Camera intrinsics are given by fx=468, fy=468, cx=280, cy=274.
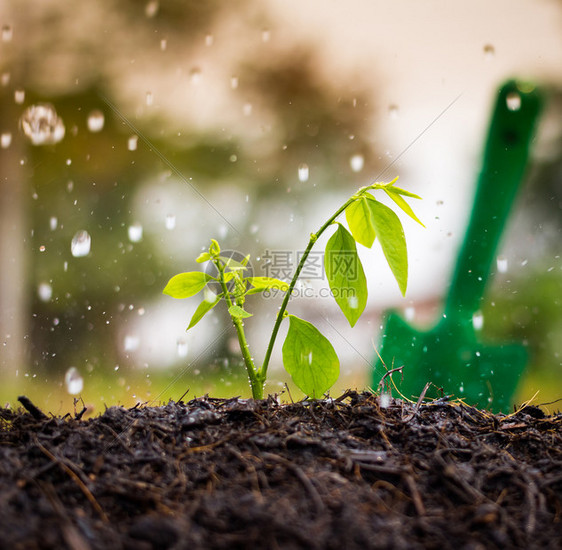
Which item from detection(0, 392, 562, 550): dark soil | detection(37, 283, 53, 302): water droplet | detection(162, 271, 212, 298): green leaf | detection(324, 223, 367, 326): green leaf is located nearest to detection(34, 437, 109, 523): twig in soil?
detection(0, 392, 562, 550): dark soil

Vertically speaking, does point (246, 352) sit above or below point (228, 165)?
below

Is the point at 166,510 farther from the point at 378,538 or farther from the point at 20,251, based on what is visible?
the point at 20,251

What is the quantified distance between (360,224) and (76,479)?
1.81 feet

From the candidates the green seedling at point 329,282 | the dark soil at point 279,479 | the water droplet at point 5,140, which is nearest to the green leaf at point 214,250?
the green seedling at point 329,282

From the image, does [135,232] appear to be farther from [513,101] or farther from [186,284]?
[513,101]

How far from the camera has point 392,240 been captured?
0.75 m

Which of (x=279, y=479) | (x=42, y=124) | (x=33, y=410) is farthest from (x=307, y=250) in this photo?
(x=42, y=124)

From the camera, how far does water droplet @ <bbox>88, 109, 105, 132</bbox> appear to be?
1.15 meters

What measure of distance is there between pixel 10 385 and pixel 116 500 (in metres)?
0.67

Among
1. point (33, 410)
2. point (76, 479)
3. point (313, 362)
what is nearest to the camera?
point (76, 479)

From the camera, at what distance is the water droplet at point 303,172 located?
3.73ft

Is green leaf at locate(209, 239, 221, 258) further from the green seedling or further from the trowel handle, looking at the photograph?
the trowel handle

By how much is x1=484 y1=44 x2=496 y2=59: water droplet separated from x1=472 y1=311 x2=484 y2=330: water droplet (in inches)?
22.9

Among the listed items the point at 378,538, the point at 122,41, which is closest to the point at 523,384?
the point at 378,538
